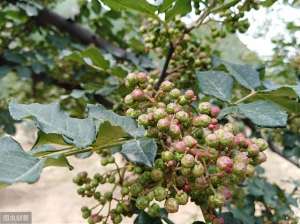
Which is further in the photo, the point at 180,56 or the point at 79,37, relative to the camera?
the point at 79,37

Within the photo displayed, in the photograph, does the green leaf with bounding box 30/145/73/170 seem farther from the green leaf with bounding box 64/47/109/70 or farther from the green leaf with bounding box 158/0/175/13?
the green leaf with bounding box 64/47/109/70

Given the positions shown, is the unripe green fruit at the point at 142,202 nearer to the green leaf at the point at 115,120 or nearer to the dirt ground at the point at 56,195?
the green leaf at the point at 115,120

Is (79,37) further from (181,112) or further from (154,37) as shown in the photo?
(181,112)

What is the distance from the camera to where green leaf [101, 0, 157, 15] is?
0.96 metres

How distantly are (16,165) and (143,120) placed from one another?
0.23 m

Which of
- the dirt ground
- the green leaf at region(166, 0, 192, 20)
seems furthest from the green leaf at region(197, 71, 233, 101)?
the dirt ground

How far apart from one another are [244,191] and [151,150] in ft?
4.57

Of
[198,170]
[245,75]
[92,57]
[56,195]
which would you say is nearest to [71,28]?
[92,57]

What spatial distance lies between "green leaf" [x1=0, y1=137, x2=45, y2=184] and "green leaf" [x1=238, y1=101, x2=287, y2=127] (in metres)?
0.39

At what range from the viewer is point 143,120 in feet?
2.75

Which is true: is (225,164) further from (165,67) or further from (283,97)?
(165,67)

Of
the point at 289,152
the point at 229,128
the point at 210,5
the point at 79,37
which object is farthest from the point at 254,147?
the point at 79,37

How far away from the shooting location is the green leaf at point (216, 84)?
1008 millimetres

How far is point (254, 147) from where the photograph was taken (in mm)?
830
